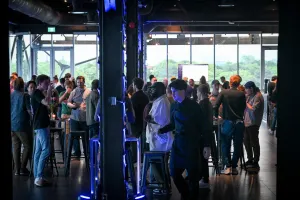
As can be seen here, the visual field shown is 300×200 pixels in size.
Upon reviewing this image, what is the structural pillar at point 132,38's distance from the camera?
39.1ft

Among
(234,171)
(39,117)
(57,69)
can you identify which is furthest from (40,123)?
(57,69)

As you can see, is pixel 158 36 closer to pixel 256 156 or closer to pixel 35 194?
pixel 256 156

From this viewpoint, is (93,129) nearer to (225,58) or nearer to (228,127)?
(228,127)

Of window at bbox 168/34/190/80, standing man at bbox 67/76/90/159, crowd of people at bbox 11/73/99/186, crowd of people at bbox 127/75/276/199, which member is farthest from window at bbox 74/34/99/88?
crowd of people at bbox 127/75/276/199

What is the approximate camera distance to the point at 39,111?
819 centimetres

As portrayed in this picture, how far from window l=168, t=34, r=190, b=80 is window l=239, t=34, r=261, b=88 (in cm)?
255

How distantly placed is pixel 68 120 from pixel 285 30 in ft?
23.9

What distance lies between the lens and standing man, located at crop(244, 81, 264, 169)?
9.81m

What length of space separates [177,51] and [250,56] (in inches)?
137

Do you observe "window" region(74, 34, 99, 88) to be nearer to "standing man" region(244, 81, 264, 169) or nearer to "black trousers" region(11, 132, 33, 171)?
"black trousers" region(11, 132, 33, 171)

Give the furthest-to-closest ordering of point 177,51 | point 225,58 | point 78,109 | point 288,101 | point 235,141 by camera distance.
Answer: point 225,58 → point 177,51 → point 78,109 → point 235,141 → point 288,101

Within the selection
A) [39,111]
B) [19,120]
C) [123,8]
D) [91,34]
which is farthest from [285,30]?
[91,34]

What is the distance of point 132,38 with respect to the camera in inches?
484

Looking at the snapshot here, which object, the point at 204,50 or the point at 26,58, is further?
the point at 204,50
